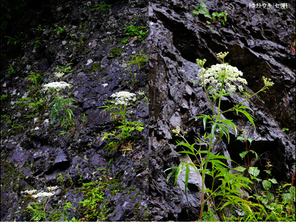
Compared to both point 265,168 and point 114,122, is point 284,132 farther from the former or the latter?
point 114,122

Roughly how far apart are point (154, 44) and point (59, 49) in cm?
234

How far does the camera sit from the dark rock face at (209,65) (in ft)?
7.86

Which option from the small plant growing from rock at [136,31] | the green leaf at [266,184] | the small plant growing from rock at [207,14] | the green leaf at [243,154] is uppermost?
the small plant growing from rock at [207,14]

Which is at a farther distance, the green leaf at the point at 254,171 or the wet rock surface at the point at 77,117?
the green leaf at the point at 254,171

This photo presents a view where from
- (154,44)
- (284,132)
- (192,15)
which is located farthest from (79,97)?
(284,132)

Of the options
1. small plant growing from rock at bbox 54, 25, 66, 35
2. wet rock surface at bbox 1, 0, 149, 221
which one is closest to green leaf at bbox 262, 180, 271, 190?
wet rock surface at bbox 1, 0, 149, 221

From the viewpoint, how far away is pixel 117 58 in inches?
134

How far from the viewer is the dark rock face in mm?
2395

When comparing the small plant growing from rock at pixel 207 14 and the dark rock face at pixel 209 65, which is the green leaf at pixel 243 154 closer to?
the dark rock face at pixel 209 65

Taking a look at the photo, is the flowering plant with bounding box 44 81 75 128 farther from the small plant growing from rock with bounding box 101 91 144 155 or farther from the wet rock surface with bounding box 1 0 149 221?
the small plant growing from rock with bounding box 101 91 144 155

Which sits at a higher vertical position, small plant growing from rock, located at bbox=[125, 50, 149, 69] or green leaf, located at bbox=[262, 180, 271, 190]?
small plant growing from rock, located at bbox=[125, 50, 149, 69]

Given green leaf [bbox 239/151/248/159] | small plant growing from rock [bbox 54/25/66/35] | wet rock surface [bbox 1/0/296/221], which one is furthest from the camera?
small plant growing from rock [bbox 54/25/66/35]

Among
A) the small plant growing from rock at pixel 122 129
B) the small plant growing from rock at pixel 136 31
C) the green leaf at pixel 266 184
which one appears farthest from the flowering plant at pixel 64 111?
the green leaf at pixel 266 184

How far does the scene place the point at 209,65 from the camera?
3.19 meters
